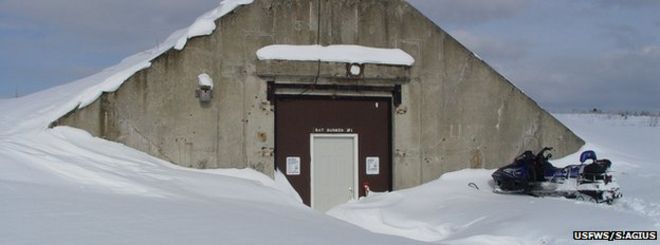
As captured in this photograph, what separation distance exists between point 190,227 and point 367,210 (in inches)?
251

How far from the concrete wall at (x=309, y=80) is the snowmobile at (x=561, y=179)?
1.62 metres

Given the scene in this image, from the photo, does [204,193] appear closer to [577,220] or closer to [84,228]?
[84,228]

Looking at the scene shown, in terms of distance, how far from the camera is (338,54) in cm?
1445

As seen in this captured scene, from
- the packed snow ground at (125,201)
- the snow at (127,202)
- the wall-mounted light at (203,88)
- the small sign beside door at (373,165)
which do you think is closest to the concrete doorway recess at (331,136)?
the small sign beside door at (373,165)

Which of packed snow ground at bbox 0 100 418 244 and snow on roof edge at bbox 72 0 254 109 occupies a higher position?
snow on roof edge at bbox 72 0 254 109

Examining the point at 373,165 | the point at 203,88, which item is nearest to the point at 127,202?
the point at 203,88

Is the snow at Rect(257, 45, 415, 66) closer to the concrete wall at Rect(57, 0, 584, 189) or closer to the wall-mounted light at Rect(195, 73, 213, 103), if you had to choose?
the concrete wall at Rect(57, 0, 584, 189)

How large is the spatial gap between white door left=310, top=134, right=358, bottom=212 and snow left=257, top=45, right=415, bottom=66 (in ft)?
5.26

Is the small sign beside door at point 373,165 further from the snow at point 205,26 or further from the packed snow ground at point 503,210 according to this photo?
the snow at point 205,26

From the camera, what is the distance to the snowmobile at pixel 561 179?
1244 cm

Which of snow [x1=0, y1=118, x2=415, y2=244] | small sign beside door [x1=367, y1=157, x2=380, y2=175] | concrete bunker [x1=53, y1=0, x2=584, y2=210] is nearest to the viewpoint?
snow [x1=0, y1=118, x2=415, y2=244]

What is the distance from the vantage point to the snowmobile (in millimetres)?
12438

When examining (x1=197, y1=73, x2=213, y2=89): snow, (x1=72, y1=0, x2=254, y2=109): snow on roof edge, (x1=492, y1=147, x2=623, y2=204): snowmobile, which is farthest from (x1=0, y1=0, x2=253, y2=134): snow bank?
(x1=492, y1=147, x2=623, y2=204): snowmobile

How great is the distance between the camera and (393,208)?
44.0ft
